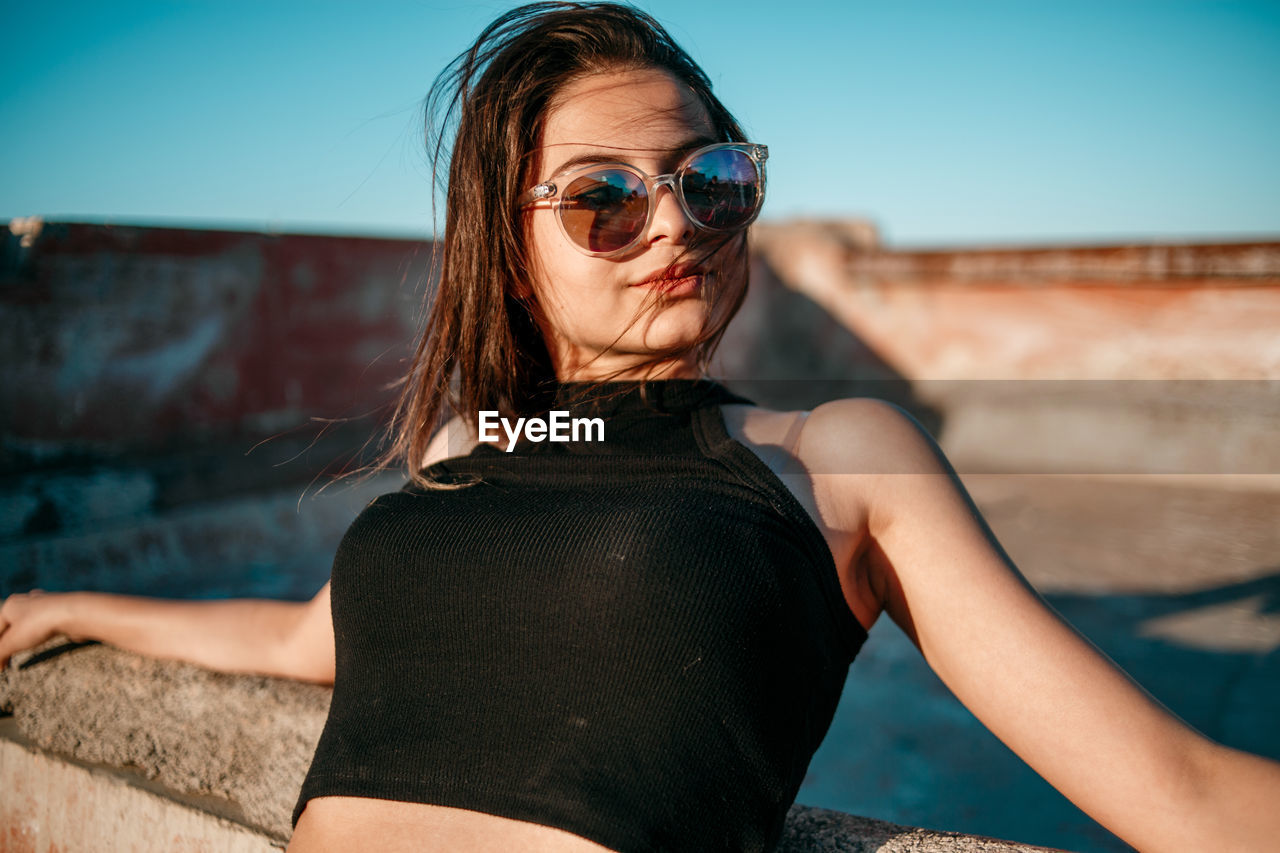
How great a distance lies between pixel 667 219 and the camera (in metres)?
1.21

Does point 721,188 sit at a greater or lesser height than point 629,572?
greater

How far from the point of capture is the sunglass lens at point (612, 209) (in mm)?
1209

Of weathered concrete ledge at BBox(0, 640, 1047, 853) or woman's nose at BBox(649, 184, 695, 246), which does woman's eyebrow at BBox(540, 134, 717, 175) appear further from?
weathered concrete ledge at BBox(0, 640, 1047, 853)

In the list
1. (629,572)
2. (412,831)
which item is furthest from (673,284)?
(412,831)

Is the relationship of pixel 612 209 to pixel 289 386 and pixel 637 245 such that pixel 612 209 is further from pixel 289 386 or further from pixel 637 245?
pixel 289 386

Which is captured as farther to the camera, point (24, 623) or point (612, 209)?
point (24, 623)

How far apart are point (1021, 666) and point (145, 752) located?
58.2 inches

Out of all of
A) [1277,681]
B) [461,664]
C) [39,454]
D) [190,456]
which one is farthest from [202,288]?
[1277,681]

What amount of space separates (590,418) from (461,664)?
456 millimetres

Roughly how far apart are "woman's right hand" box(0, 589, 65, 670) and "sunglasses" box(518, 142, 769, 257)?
1.31 meters

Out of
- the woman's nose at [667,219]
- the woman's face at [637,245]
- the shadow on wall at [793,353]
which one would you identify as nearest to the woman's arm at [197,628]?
the woman's face at [637,245]

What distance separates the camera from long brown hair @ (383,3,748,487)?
1.32 metres

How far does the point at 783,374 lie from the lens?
29.4 feet

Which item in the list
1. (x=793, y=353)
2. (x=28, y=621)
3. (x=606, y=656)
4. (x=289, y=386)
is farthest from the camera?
(x=793, y=353)
